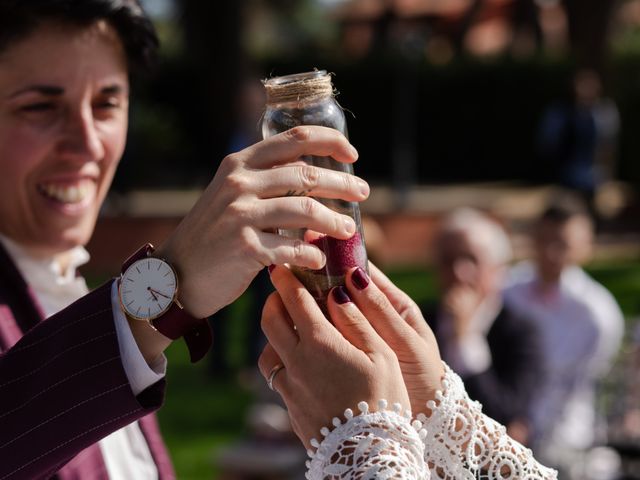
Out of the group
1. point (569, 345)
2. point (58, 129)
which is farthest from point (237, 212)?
point (569, 345)

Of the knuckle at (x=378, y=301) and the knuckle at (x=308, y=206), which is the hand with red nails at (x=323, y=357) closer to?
the knuckle at (x=378, y=301)

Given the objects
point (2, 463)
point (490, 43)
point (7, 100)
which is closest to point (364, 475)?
point (2, 463)

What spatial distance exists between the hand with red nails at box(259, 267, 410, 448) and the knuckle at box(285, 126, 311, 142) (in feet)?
0.64

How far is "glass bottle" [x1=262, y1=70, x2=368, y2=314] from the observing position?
1413 millimetres

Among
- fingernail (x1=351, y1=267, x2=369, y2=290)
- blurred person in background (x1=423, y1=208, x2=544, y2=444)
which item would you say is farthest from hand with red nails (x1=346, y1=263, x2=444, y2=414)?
blurred person in background (x1=423, y1=208, x2=544, y2=444)

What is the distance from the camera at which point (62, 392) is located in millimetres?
1322

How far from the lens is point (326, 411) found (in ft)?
4.47

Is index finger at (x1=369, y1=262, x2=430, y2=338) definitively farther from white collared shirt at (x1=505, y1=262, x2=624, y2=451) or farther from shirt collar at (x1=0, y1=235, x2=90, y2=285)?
white collared shirt at (x1=505, y1=262, x2=624, y2=451)

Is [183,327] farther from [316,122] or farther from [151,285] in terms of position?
[316,122]

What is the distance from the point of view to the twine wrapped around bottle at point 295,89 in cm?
141


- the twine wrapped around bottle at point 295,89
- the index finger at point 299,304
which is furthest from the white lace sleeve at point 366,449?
the twine wrapped around bottle at point 295,89

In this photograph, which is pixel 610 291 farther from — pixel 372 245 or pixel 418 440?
pixel 418 440

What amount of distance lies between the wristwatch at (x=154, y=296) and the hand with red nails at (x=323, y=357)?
0.12 m

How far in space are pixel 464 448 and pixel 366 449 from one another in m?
0.26
